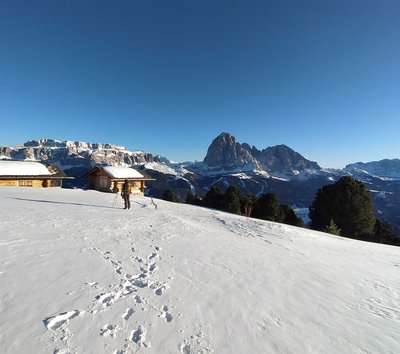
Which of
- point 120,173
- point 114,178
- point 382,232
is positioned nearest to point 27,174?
point 114,178

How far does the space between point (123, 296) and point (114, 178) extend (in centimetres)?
3903

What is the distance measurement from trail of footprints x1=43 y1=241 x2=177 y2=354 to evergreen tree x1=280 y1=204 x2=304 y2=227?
145 ft

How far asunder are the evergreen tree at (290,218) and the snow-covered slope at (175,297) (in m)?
37.5

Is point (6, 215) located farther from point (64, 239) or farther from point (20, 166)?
point (20, 166)

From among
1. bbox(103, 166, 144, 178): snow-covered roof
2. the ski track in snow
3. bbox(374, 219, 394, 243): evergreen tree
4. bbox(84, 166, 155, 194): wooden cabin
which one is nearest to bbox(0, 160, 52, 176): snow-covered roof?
bbox(84, 166, 155, 194): wooden cabin

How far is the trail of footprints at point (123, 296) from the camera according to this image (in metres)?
5.14

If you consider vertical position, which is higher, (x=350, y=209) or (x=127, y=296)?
(x=127, y=296)

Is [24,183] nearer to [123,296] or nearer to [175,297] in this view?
[123,296]

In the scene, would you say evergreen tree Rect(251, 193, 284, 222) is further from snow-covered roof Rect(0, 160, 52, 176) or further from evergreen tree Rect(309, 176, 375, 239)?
snow-covered roof Rect(0, 160, 52, 176)

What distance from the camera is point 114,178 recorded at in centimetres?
4366

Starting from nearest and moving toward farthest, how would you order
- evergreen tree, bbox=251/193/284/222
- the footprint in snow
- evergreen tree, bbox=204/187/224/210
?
the footprint in snow, evergreen tree, bbox=251/193/284/222, evergreen tree, bbox=204/187/224/210

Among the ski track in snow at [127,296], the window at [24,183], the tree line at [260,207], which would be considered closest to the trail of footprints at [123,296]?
the ski track in snow at [127,296]

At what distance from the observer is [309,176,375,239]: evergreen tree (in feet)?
130

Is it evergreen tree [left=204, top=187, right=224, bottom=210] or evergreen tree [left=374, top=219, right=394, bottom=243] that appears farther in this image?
evergreen tree [left=204, top=187, right=224, bottom=210]
